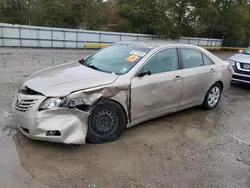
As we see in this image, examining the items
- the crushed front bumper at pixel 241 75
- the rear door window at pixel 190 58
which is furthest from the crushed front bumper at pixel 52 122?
the crushed front bumper at pixel 241 75

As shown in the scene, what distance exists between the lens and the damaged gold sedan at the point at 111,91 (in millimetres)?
3328

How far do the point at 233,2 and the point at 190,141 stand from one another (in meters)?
26.6

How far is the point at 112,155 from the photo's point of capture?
3.50 meters

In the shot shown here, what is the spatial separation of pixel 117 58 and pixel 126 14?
1824cm

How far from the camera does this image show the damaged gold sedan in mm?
3328

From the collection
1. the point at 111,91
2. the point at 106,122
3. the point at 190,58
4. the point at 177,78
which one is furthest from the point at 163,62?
the point at 106,122

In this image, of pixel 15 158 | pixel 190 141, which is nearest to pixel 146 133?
pixel 190 141

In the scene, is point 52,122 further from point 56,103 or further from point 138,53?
point 138,53

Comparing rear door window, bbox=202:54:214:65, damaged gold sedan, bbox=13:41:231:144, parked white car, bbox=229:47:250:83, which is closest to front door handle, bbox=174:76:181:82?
damaged gold sedan, bbox=13:41:231:144

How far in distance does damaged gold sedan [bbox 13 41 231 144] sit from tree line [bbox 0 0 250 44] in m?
17.1

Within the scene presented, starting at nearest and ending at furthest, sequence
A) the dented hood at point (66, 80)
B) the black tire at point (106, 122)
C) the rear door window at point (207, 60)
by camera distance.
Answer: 1. the dented hood at point (66, 80)
2. the black tire at point (106, 122)
3. the rear door window at point (207, 60)

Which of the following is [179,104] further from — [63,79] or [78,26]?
[78,26]

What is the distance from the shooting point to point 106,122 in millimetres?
3734

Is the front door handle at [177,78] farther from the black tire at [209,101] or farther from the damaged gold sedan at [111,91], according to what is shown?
the black tire at [209,101]
